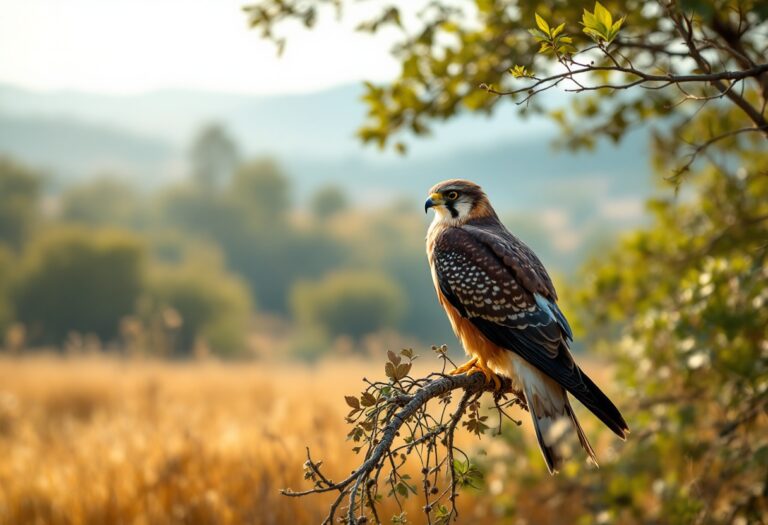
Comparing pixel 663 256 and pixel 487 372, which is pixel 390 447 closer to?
pixel 487 372

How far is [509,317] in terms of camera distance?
378cm

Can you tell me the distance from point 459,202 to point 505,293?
81cm

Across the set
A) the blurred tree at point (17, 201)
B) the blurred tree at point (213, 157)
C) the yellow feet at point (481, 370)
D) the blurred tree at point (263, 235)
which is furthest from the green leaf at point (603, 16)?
the blurred tree at point (213, 157)

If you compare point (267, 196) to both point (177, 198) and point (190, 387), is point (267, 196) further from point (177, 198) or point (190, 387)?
point (190, 387)

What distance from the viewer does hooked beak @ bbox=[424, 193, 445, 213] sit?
4.41 m

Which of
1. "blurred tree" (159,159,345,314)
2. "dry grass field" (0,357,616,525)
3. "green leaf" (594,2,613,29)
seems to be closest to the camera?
"green leaf" (594,2,613,29)

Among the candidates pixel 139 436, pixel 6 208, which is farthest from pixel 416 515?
pixel 6 208

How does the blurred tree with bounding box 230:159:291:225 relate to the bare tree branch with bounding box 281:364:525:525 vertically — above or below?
above

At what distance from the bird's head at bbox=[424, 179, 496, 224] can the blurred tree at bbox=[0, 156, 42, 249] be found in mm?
97874

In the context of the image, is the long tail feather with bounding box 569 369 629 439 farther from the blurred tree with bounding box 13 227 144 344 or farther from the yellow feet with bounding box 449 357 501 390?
the blurred tree with bounding box 13 227 144 344

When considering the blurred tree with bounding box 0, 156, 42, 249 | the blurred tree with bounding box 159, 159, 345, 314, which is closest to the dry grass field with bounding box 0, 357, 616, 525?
the blurred tree with bounding box 0, 156, 42, 249

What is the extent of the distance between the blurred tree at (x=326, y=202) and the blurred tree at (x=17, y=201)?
4942cm

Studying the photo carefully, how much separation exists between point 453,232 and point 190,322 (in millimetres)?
71431

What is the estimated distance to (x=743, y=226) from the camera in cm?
484
